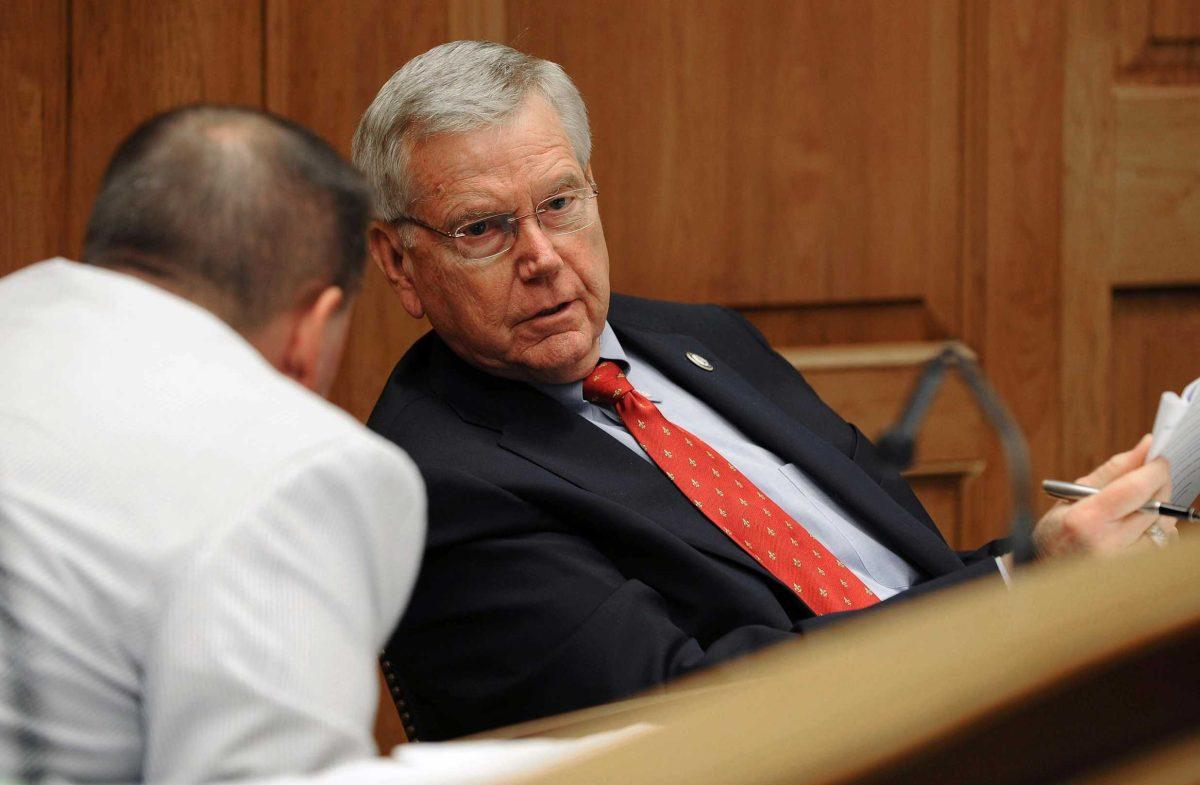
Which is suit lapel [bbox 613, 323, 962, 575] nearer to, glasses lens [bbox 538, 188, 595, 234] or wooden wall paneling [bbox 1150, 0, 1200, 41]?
glasses lens [bbox 538, 188, 595, 234]

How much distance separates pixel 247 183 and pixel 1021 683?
580 millimetres

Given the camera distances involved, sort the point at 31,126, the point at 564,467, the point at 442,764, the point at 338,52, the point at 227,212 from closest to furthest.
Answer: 1. the point at 442,764
2. the point at 227,212
3. the point at 564,467
4. the point at 31,126
5. the point at 338,52

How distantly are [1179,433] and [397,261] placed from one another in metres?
0.94

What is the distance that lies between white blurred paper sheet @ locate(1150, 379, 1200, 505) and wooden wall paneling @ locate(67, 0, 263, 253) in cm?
138

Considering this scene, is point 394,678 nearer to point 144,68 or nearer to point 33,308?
point 33,308

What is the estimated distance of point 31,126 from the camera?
6.41 ft

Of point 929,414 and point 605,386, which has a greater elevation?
point 605,386

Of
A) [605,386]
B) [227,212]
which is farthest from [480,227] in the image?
[227,212]

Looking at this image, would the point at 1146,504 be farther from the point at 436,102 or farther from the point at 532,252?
the point at 436,102

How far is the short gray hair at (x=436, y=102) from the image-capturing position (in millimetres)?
1584

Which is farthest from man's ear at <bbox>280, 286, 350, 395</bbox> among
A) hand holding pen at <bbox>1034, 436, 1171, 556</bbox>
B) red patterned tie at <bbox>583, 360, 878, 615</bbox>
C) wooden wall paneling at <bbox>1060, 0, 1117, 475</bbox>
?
wooden wall paneling at <bbox>1060, 0, 1117, 475</bbox>

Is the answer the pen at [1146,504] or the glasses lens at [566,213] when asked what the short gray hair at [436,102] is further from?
the pen at [1146,504]

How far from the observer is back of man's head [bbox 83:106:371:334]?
85cm

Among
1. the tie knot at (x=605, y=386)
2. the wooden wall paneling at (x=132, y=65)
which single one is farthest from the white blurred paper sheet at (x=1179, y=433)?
the wooden wall paneling at (x=132, y=65)
